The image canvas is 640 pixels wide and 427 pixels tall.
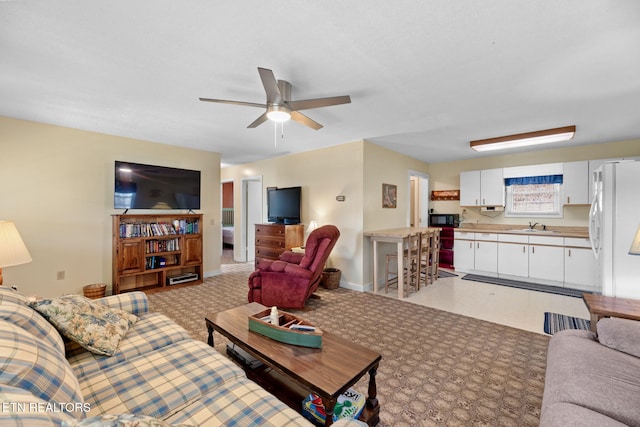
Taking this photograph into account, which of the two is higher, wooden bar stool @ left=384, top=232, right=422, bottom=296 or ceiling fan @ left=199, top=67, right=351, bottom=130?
ceiling fan @ left=199, top=67, right=351, bottom=130

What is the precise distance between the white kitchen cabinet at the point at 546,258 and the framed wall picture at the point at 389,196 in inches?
94.0

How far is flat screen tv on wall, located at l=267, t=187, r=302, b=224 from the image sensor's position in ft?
16.9

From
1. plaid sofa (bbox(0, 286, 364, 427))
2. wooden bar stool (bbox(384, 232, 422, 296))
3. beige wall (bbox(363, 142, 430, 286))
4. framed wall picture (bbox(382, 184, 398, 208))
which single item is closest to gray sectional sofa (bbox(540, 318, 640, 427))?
plaid sofa (bbox(0, 286, 364, 427))

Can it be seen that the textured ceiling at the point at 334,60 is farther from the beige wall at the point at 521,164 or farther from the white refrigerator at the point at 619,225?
the beige wall at the point at 521,164

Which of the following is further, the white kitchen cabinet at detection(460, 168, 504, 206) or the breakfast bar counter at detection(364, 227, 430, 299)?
the white kitchen cabinet at detection(460, 168, 504, 206)

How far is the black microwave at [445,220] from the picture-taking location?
5762mm

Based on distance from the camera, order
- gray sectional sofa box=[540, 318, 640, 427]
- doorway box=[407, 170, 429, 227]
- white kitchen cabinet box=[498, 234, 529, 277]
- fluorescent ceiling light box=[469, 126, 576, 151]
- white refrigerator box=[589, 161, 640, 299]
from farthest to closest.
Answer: doorway box=[407, 170, 429, 227]
white kitchen cabinet box=[498, 234, 529, 277]
fluorescent ceiling light box=[469, 126, 576, 151]
white refrigerator box=[589, 161, 640, 299]
gray sectional sofa box=[540, 318, 640, 427]

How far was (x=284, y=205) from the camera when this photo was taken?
5336 millimetres

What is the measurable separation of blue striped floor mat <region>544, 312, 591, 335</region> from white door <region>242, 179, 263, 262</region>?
18.0ft

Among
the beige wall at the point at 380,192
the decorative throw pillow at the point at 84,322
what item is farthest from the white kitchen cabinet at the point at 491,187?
the decorative throw pillow at the point at 84,322

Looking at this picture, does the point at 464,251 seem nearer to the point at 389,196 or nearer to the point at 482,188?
the point at 482,188

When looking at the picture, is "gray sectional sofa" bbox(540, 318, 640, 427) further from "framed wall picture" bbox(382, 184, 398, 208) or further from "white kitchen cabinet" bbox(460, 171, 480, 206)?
"white kitchen cabinet" bbox(460, 171, 480, 206)

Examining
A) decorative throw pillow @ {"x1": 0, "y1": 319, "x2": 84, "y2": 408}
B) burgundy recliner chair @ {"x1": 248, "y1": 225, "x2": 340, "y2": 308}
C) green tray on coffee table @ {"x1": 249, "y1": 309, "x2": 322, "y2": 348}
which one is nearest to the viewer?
decorative throw pillow @ {"x1": 0, "y1": 319, "x2": 84, "y2": 408}

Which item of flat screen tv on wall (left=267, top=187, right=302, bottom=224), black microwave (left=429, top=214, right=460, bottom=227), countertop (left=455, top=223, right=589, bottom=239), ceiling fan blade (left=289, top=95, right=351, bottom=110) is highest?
ceiling fan blade (left=289, top=95, right=351, bottom=110)
